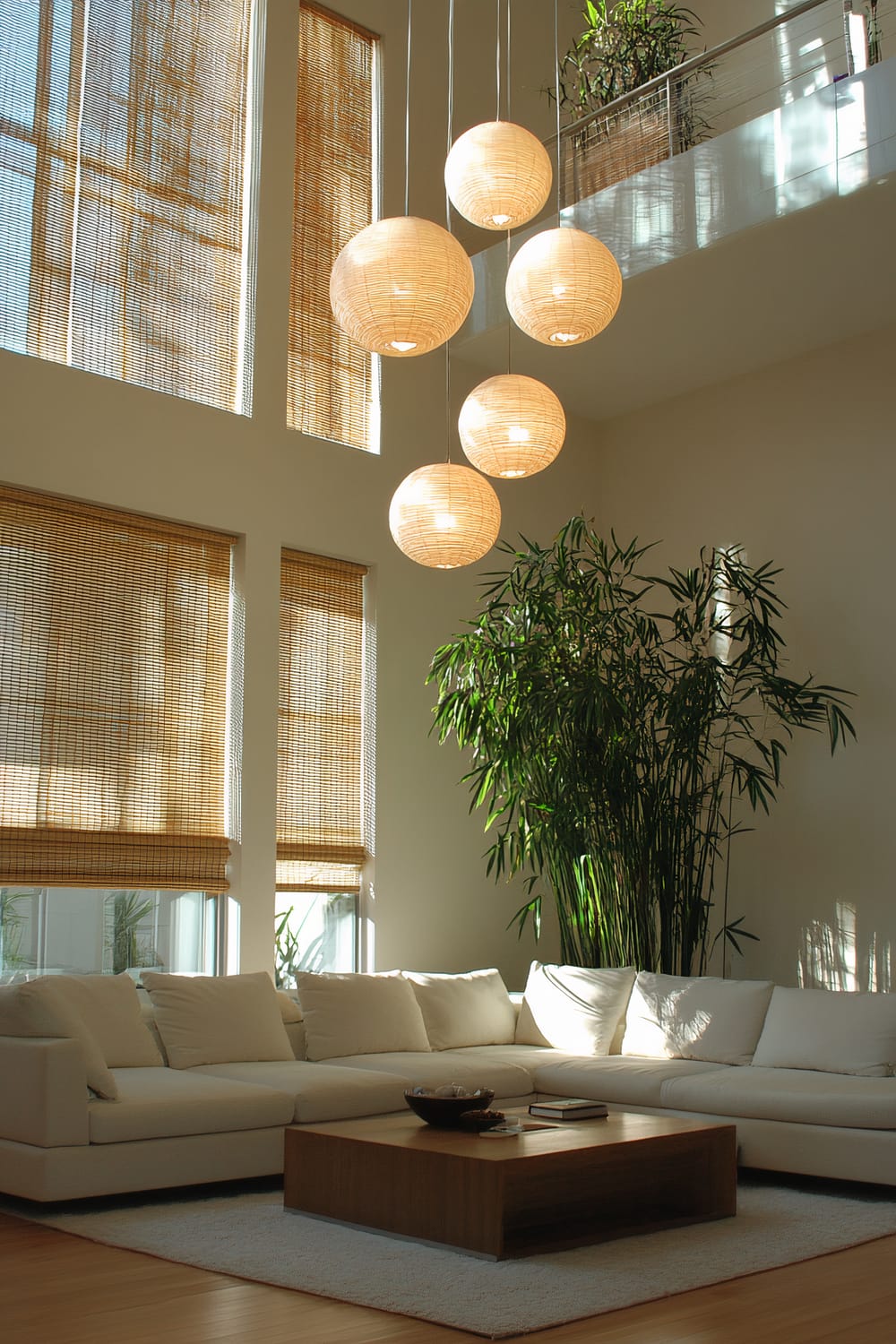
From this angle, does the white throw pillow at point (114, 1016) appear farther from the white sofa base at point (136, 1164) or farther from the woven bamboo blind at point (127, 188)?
the woven bamboo blind at point (127, 188)

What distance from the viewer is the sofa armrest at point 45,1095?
14.8 ft

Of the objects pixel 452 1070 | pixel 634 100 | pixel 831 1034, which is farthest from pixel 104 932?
pixel 634 100

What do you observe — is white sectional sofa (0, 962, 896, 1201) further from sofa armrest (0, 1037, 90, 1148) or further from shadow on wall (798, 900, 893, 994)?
shadow on wall (798, 900, 893, 994)

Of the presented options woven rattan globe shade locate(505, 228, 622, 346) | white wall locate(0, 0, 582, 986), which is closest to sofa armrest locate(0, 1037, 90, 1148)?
white wall locate(0, 0, 582, 986)

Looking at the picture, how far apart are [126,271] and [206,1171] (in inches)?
176

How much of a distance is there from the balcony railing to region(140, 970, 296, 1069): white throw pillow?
481cm

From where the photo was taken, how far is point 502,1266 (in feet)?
12.8

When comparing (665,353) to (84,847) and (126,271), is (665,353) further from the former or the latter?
(84,847)

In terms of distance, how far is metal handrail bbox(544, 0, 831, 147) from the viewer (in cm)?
668

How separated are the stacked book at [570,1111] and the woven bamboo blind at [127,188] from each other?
13.5ft

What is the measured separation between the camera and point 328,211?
7801 millimetres

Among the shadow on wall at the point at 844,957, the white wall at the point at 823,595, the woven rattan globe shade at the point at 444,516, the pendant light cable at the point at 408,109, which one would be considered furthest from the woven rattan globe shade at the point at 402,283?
the shadow on wall at the point at 844,957

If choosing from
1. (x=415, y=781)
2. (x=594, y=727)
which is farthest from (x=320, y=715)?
(x=594, y=727)

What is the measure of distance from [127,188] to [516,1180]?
5.35 meters
